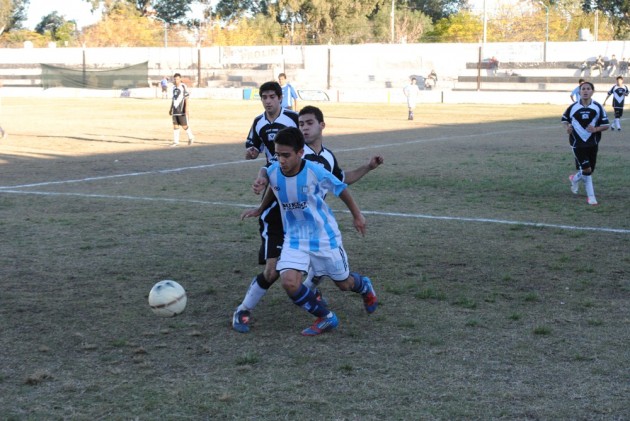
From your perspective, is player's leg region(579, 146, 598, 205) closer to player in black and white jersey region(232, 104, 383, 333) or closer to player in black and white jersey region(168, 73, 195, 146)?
player in black and white jersey region(232, 104, 383, 333)

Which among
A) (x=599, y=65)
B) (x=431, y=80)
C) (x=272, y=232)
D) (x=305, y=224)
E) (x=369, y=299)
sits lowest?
(x=369, y=299)

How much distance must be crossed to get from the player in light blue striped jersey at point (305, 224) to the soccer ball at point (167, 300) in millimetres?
855

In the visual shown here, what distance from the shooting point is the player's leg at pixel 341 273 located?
6.02 meters

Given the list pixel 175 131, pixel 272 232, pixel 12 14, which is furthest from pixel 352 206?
pixel 12 14

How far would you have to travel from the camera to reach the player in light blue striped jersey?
231 inches

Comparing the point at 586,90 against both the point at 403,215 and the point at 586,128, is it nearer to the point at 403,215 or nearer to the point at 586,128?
the point at 586,128

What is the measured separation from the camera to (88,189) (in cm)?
1401

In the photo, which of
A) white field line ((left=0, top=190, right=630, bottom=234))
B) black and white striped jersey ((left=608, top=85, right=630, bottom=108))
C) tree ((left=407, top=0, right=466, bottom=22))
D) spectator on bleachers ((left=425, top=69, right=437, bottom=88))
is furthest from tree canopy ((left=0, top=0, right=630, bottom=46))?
white field line ((left=0, top=190, right=630, bottom=234))

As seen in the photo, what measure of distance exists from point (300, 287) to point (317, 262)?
24 centimetres

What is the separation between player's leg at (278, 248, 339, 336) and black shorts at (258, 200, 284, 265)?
41cm

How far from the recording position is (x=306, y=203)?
5945 mm

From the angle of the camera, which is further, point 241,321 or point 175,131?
point 175,131

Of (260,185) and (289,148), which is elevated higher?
(289,148)

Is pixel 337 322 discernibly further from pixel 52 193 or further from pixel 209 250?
pixel 52 193
